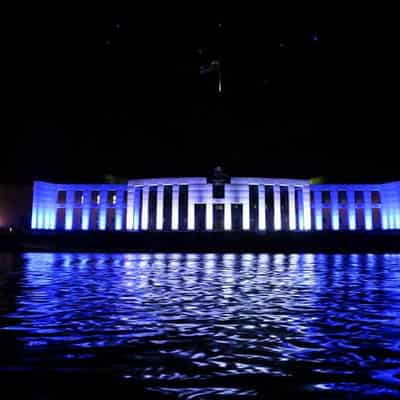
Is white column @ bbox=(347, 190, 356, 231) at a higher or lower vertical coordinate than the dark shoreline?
higher

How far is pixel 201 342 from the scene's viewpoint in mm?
5340

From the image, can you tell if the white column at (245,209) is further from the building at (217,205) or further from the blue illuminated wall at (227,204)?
the building at (217,205)

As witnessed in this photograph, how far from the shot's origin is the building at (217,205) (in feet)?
152

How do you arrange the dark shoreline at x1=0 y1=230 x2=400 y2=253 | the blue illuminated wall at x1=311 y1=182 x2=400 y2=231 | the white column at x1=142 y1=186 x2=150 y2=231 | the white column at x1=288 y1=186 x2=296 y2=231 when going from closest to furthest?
the dark shoreline at x1=0 y1=230 x2=400 y2=253
the white column at x1=288 y1=186 x2=296 y2=231
the white column at x1=142 y1=186 x2=150 y2=231
the blue illuminated wall at x1=311 y1=182 x2=400 y2=231

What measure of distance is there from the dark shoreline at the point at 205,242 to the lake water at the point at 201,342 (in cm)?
2139

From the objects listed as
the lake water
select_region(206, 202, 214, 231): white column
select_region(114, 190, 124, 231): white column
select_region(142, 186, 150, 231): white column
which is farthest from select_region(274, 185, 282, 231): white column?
the lake water

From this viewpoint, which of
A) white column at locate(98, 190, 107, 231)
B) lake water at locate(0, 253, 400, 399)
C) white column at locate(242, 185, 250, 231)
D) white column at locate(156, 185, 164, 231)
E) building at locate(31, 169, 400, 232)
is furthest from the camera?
white column at locate(98, 190, 107, 231)

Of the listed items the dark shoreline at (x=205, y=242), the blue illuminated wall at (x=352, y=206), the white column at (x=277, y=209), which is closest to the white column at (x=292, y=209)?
the white column at (x=277, y=209)

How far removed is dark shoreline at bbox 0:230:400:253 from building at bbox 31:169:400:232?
11506 mm

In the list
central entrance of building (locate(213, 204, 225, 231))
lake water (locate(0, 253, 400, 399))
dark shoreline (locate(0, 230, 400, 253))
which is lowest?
lake water (locate(0, 253, 400, 399))

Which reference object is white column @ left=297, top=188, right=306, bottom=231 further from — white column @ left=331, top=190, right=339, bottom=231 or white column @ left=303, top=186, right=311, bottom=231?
white column @ left=331, top=190, right=339, bottom=231

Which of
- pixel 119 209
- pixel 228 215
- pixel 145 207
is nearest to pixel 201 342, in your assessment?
pixel 228 215

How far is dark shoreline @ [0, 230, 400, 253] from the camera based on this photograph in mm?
31141

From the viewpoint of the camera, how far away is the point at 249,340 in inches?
215
